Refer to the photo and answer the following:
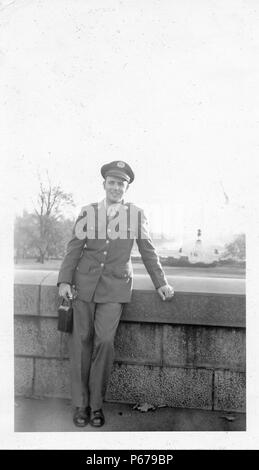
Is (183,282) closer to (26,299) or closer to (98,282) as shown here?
(98,282)

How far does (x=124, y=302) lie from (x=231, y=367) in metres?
1.05

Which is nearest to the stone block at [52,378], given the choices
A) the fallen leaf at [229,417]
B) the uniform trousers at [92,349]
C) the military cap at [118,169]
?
→ the uniform trousers at [92,349]

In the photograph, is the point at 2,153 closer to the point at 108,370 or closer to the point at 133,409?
the point at 108,370

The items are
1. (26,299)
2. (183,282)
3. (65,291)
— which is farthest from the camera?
(183,282)

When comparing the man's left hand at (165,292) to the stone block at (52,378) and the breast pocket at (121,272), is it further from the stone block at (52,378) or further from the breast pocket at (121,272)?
the stone block at (52,378)

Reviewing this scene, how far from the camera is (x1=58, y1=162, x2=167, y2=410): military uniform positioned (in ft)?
12.2

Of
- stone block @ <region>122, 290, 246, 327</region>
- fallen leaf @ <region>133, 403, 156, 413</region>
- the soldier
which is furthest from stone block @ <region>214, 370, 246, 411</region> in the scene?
the soldier

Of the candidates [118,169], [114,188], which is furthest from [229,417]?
[118,169]

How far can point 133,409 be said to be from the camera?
3.88 m

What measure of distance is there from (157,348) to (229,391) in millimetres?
688

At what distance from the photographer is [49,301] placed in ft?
13.1

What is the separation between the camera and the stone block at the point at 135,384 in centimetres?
397

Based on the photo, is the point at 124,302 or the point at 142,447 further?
the point at 124,302
